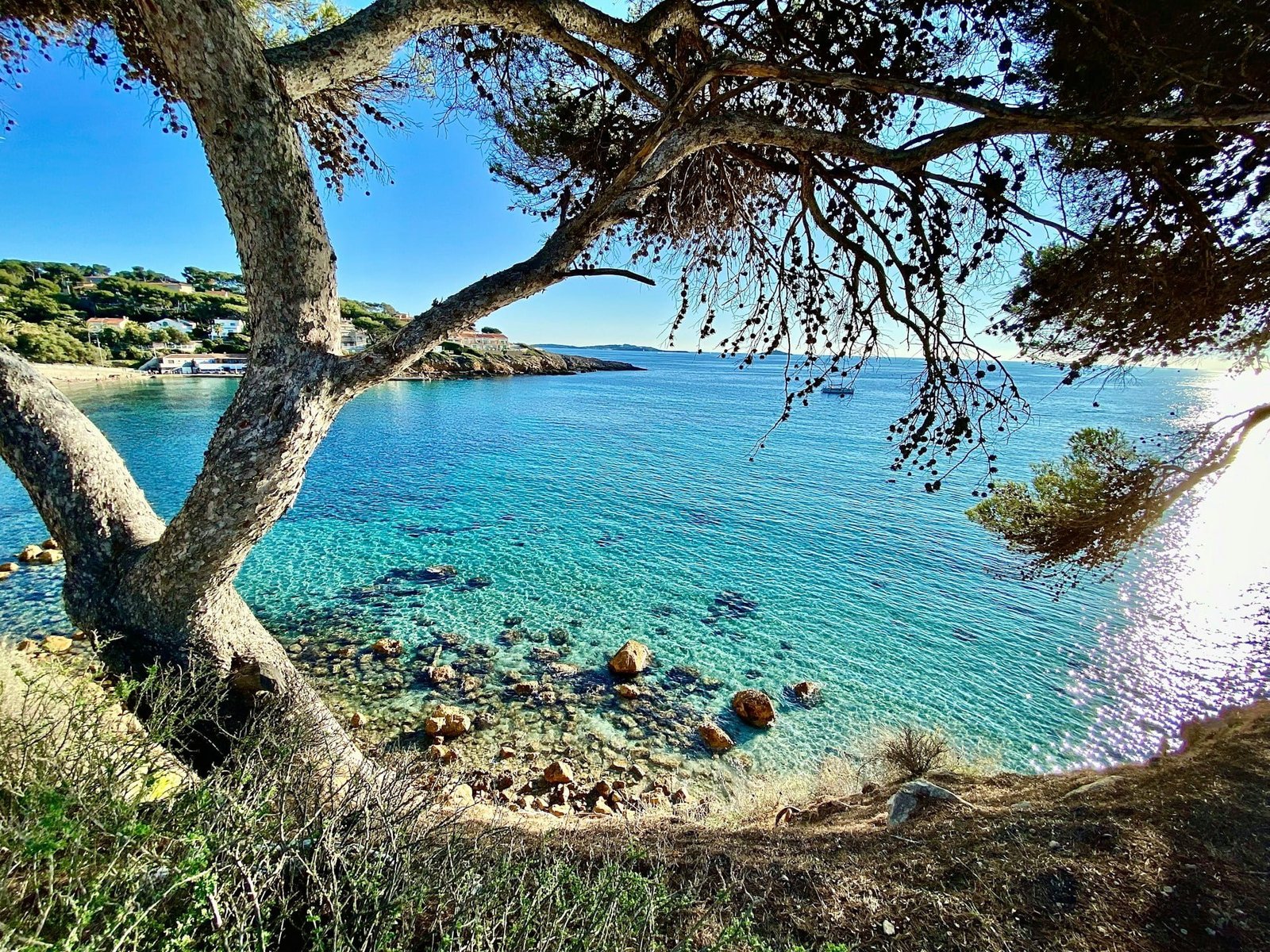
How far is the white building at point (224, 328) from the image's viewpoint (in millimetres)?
67375

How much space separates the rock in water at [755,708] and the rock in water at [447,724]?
4.07 metres

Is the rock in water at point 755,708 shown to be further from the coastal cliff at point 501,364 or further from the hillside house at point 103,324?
the hillside house at point 103,324

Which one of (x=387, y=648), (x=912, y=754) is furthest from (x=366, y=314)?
(x=912, y=754)

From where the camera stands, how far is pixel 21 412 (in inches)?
117

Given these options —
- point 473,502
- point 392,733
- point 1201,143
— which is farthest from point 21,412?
point 473,502

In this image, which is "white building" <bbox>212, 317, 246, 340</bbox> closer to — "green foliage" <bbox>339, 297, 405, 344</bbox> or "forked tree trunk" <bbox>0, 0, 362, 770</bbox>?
"green foliage" <bbox>339, 297, 405, 344</bbox>

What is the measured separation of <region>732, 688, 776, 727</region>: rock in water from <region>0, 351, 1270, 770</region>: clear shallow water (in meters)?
0.28

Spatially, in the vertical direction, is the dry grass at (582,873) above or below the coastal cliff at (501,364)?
below

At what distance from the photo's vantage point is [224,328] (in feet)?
227

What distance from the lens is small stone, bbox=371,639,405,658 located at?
8219mm

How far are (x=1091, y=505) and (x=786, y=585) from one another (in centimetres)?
662

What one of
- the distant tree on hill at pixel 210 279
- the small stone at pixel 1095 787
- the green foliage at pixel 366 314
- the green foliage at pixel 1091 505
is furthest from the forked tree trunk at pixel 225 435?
the distant tree on hill at pixel 210 279

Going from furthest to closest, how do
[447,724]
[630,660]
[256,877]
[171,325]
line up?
[171,325] < [630,660] < [447,724] < [256,877]

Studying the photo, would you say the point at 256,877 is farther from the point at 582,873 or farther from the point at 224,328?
the point at 224,328
